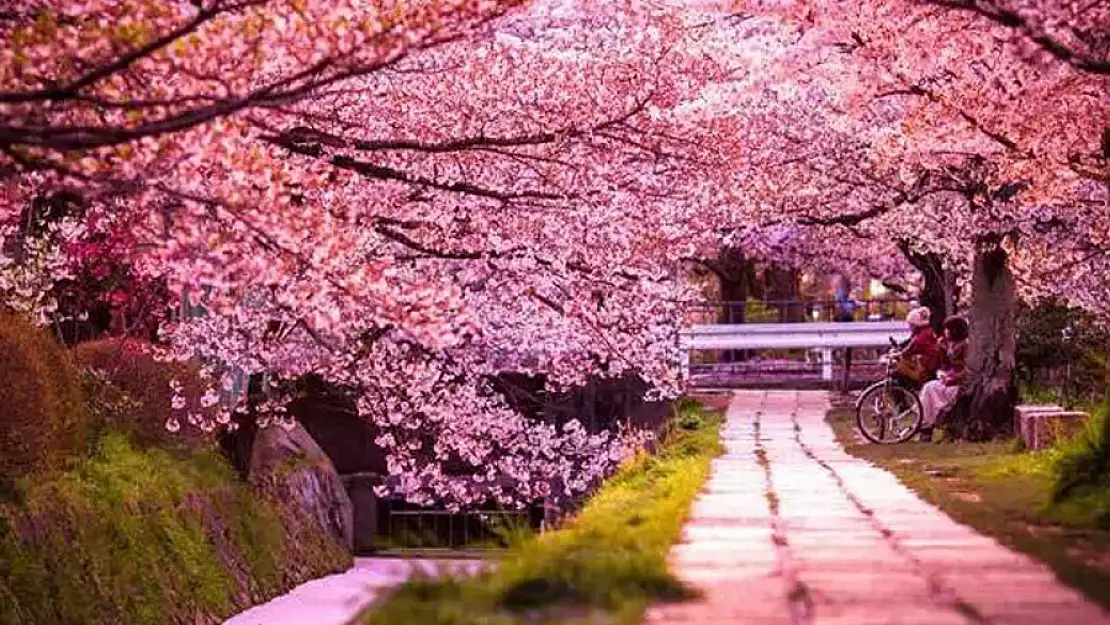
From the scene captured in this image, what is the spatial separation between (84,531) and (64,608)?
115 centimetres

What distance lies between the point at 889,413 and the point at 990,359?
1.50m

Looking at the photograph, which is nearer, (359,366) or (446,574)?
(446,574)

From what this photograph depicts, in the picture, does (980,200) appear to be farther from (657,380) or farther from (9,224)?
(9,224)

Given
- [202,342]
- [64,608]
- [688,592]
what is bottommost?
[64,608]

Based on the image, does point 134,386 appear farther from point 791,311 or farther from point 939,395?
point 791,311

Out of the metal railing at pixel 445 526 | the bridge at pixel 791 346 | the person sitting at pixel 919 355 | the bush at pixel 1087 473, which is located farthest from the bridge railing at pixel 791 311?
the bush at pixel 1087 473

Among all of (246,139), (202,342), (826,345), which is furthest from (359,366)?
(826,345)

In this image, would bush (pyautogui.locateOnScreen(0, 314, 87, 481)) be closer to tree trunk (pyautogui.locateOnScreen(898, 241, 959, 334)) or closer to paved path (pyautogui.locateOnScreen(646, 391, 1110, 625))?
paved path (pyautogui.locateOnScreen(646, 391, 1110, 625))

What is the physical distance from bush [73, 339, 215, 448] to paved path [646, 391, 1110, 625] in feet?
27.3

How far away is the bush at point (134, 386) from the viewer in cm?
2031

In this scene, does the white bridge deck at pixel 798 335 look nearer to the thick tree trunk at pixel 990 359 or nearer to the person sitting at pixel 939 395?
the person sitting at pixel 939 395

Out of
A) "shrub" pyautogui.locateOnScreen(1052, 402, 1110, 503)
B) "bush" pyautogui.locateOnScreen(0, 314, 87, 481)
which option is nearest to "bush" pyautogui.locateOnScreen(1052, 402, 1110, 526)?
"shrub" pyautogui.locateOnScreen(1052, 402, 1110, 503)

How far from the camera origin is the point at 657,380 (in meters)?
19.8

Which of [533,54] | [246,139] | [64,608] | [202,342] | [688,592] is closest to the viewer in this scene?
[688,592]
